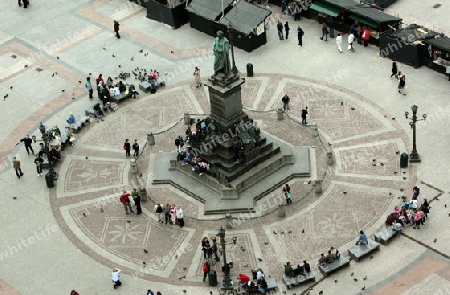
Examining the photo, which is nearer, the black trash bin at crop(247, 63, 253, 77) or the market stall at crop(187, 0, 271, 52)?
the black trash bin at crop(247, 63, 253, 77)

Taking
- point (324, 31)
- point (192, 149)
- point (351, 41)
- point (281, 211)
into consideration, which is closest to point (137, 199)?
point (192, 149)

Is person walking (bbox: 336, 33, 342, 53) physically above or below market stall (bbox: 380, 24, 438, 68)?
below

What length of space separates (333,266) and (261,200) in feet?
25.4

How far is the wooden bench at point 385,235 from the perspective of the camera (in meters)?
48.5

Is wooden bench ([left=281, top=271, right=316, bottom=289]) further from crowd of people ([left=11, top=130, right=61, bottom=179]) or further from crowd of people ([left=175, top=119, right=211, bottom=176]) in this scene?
crowd of people ([left=11, top=130, right=61, bottom=179])

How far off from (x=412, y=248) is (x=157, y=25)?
3311 cm

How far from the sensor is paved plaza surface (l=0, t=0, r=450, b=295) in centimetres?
4844

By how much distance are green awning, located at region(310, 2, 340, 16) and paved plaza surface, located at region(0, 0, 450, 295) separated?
1900 mm

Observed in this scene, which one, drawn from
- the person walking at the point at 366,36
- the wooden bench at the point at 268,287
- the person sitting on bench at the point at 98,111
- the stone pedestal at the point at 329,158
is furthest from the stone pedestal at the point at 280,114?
the wooden bench at the point at 268,287

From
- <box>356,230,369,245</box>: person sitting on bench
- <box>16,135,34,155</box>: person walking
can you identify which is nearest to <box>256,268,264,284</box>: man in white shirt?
<box>356,230,369,245</box>: person sitting on bench

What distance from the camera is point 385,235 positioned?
160 feet

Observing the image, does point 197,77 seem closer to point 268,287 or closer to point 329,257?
point 329,257

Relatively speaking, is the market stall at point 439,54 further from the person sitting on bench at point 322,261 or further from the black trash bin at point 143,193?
the black trash bin at point 143,193

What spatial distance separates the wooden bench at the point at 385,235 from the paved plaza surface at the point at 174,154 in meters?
0.65
